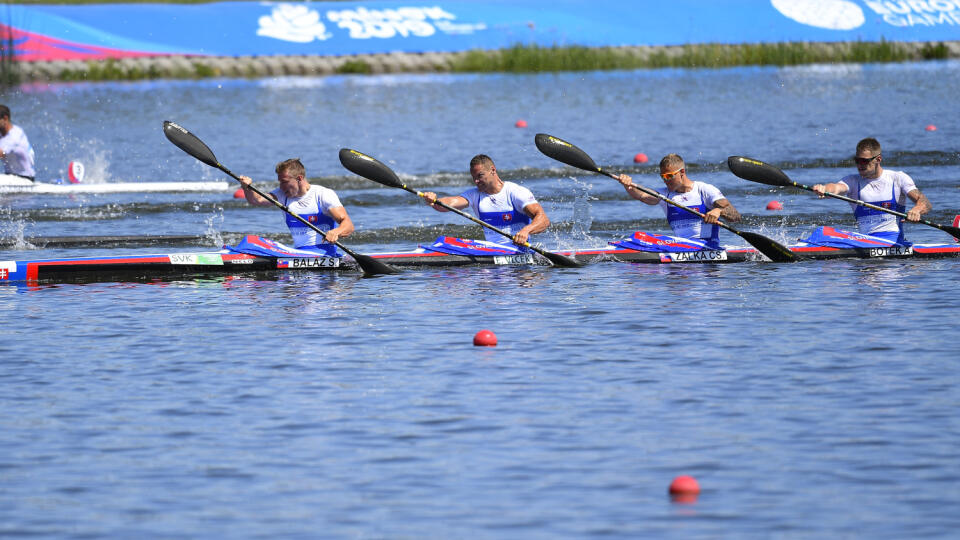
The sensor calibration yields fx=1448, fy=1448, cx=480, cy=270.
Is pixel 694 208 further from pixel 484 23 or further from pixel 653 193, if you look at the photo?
pixel 484 23

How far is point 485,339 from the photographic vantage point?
38.2 ft

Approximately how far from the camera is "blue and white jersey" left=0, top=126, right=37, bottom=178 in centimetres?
2230

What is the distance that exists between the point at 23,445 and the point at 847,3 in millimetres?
45904

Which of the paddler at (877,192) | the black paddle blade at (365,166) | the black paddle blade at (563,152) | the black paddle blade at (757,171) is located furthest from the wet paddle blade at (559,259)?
the paddler at (877,192)

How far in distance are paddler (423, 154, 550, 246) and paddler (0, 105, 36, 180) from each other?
9.33 m

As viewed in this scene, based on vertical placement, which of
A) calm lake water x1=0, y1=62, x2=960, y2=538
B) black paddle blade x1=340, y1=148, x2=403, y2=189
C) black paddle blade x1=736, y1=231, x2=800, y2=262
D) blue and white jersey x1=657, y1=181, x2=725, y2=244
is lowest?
calm lake water x1=0, y1=62, x2=960, y2=538

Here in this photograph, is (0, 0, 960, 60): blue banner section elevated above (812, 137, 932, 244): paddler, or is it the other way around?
(0, 0, 960, 60): blue banner section

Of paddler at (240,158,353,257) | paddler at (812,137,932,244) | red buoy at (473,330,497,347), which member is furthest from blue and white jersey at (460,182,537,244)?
red buoy at (473,330,497,347)

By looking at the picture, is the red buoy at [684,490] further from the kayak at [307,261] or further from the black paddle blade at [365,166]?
the black paddle blade at [365,166]

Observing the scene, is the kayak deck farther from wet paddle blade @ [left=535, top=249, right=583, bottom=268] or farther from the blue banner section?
the blue banner section

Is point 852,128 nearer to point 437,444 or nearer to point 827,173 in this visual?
point 827,173

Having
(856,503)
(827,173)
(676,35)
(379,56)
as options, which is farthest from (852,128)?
(856,503)

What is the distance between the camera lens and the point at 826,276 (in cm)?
1490

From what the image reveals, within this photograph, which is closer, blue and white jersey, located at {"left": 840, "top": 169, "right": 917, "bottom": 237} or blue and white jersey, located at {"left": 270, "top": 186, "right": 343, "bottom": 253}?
blue and white jersey, located at {"left": 270, "top": 186, "right": 343, "bottom": 253}
